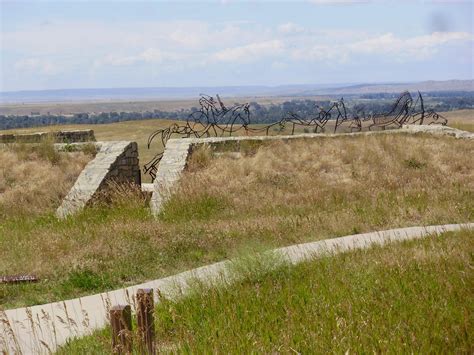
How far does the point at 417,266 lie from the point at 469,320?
1.65m

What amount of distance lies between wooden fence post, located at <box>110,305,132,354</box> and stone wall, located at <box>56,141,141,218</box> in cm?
731

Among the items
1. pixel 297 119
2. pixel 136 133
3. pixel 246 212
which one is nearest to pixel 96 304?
pixel 246 212

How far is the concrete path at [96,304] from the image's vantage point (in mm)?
5093

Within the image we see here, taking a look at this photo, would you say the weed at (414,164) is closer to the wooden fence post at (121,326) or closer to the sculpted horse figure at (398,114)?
the sculpted horse figure at (398,114)

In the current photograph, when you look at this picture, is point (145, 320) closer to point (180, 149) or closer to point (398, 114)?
point (180, 149)

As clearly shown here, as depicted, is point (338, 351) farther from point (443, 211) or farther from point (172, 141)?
point (172, 141)

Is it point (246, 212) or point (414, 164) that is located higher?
point (414, 164)

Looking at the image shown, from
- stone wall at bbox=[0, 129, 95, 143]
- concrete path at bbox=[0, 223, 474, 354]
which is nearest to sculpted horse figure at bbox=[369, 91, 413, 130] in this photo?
stone wall at bbox=[0, 129, 95, 143]

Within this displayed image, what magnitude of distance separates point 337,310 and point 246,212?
5.69 meters

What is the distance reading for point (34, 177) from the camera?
1285 cm

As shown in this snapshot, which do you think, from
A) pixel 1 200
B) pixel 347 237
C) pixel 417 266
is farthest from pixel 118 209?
pixel 417 266

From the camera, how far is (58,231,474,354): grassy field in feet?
12.6

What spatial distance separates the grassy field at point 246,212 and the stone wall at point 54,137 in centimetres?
414

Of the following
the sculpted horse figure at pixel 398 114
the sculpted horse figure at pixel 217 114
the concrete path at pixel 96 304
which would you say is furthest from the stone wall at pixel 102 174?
the sculpted horse figure at pixel 398 114
